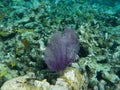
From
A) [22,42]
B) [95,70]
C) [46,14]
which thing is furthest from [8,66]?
[46,14]

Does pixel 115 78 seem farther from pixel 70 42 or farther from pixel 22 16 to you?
pixel 22 16

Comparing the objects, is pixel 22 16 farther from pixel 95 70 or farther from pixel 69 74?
pixel 69 74

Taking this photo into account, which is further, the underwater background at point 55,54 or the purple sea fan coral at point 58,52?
the purple sea fan coral at point 58,52

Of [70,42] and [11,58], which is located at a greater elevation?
[70,42]

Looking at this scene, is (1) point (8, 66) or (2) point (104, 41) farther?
(2) point (104, 41)

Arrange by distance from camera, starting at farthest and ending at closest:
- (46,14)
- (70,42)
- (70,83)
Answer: (46,14) → (70,42) → (70,83)

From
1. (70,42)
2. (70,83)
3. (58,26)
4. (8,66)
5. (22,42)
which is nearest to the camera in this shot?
(70,83)

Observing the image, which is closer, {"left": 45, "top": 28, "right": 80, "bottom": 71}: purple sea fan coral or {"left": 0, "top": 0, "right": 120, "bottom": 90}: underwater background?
{"left": 0, "top": 0, "right": 120, "bottom": 90}: underwater background

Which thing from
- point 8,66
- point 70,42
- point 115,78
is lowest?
point 115,78
